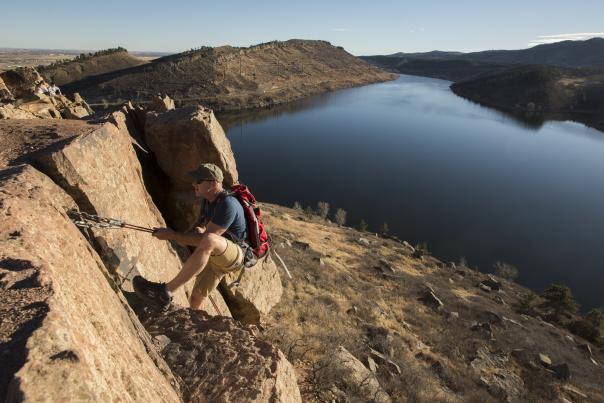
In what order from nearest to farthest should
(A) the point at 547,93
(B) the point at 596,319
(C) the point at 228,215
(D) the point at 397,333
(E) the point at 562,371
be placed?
1. (C) the point at 228,215
2. (D) the point at 397,333
3. (E) the point at 562,371
4. (B) the point at 596,319
5. (A) the point at 547,93

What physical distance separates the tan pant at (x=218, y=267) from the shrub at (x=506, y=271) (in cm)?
3796

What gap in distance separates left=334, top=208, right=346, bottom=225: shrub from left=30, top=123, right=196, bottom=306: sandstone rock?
38.8 m

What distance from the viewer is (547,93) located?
132625 mm

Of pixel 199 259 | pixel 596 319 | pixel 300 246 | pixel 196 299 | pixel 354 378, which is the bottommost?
pixel 596 319

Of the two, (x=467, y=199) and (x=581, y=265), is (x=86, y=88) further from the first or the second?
(x=581, y=265)

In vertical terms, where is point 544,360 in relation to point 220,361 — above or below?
below

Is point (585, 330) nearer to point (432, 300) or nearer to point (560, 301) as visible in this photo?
point (560, 301)

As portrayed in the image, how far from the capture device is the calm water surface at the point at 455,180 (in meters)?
42.7

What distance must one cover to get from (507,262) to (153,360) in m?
44.1

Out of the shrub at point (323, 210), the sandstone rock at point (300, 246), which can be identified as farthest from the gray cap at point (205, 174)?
the shrub at point (323, 210)

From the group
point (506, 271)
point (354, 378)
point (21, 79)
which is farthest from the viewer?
point (506, 271)

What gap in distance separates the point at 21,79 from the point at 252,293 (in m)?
15.8

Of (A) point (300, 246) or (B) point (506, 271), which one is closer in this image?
(A) point (300, 246)

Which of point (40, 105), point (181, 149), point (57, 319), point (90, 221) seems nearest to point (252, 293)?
point (181, 149)
